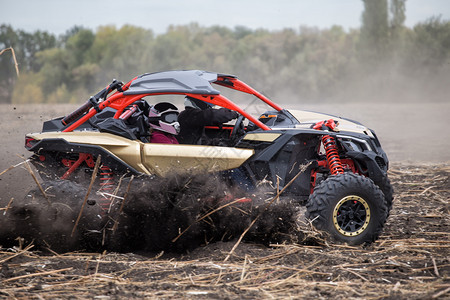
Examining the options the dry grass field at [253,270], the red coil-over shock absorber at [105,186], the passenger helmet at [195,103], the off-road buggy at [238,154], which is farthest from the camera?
the passenger helmet at [195,103]

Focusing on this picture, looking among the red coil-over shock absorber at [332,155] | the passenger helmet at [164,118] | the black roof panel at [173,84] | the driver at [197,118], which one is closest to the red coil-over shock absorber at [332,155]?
the red coil-over shock absorber at [332,155]

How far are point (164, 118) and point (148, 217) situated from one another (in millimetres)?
1546

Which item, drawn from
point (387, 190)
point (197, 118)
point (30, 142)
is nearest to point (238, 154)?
point (197, 118)

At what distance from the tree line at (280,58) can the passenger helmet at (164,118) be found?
19608mm

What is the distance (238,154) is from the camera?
626 cm

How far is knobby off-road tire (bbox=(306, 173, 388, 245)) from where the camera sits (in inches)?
234

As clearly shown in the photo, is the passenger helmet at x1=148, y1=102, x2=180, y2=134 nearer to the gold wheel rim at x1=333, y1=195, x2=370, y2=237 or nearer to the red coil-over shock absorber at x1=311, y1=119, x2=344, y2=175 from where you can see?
the red coil-over shock absorber at x1=311, y1=119, x2=344, y2=175

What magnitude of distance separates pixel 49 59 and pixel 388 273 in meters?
28.1

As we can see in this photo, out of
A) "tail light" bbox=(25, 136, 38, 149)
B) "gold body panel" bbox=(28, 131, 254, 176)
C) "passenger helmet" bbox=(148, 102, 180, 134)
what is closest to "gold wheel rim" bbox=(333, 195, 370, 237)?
"gold body panel" bbox=(28, 131, 254, 176)

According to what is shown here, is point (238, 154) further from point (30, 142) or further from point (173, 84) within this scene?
point (30, 142)

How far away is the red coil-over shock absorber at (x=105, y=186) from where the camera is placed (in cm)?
587

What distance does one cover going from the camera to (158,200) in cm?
587

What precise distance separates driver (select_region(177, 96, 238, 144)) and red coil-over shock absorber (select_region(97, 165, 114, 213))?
3.17ft

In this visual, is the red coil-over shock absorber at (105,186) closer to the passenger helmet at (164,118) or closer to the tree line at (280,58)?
the passenger helmet at (164,118)
